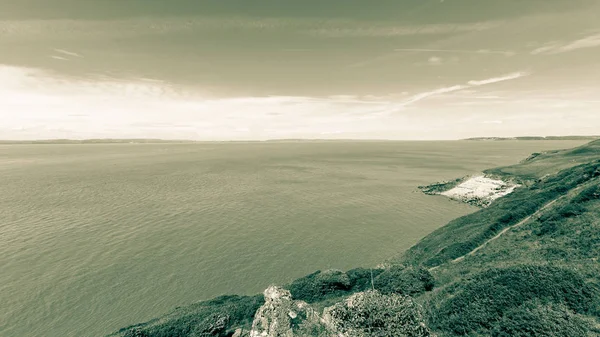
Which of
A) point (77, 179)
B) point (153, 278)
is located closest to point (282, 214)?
point (153, 278)

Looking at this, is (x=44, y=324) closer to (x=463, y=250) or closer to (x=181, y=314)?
(x=181, y=314)

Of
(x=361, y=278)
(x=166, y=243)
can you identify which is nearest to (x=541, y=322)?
(x=361, y=278)

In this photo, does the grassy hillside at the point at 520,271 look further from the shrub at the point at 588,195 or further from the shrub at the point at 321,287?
the shrub at the point at 321,287

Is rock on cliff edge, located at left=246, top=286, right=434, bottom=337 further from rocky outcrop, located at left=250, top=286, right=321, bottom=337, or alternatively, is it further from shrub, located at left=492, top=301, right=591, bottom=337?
shrub, located at left=492, top=301, right=591, bottom=337

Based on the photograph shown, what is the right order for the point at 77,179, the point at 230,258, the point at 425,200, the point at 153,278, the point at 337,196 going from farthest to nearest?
the point at 77,179 → the point at 337,196 → the point at 425,200 → the point at 230,258 → the point at 153,278

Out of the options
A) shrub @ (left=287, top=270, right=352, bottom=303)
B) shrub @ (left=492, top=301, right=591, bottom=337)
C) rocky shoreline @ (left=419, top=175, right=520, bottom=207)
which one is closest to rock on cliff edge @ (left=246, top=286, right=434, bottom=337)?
shrub @ (left=492, top=301, right=591, bottom=337)

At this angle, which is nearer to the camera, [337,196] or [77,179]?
[337,196]

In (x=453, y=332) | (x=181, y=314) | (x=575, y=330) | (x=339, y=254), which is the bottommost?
(x=339, y=254)
